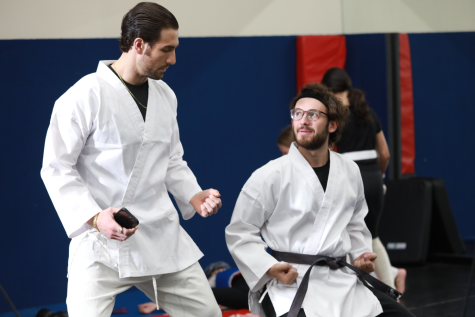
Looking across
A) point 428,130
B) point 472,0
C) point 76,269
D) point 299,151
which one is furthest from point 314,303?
point 428,130

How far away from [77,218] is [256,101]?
9.90 feet

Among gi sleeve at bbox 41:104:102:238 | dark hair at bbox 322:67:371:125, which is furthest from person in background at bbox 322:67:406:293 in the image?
gi sleeve at bbox 41:104:102:238

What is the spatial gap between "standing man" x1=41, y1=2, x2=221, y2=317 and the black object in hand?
0.10 ft

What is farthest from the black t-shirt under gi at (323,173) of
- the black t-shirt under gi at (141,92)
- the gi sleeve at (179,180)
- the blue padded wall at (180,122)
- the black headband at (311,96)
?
the blue padded wall at (180,122)

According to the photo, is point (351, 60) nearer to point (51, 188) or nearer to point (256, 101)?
point (256, 101)

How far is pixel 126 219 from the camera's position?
1.89m


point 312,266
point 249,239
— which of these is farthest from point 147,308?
point 312,266

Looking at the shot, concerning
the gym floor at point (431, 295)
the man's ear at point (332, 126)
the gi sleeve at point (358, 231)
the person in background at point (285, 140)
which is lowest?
the gym floor at point (431, 295)

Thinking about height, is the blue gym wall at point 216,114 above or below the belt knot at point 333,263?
above

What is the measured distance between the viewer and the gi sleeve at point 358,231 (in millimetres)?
2641

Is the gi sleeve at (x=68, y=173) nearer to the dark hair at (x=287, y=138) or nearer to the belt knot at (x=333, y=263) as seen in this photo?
the belt knot at (x=333, y=263)

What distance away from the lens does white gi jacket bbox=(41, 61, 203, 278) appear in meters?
2.03

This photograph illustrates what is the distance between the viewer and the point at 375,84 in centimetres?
541

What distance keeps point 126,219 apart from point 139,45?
24.8 inches
